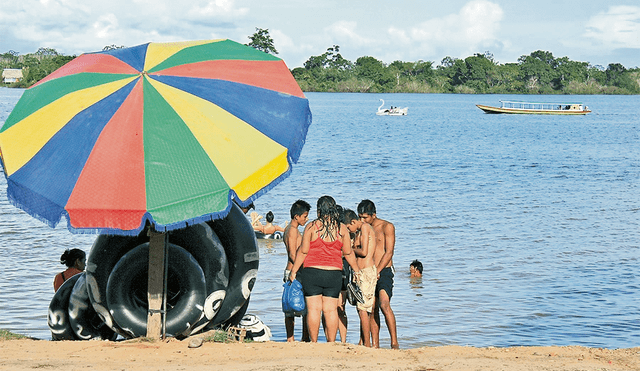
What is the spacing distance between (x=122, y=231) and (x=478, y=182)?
72.4 ft

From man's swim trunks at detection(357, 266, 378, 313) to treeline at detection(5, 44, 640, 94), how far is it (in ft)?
462

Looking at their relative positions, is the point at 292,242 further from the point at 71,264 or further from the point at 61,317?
the point at 71,264

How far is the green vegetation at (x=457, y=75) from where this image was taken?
14912cm

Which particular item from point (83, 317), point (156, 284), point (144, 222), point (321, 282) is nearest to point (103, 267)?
point (156, 284)

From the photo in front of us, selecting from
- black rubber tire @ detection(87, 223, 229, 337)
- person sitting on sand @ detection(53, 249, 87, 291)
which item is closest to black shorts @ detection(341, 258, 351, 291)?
black rubber tire @ detection(87, 223, 229, 337)

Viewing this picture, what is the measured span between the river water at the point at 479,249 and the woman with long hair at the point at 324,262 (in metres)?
1.86

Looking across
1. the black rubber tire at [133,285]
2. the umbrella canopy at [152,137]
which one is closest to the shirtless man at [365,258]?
the umbrella canopy at [152,137]

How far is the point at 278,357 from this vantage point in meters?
5.73

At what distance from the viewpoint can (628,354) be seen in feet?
20.6

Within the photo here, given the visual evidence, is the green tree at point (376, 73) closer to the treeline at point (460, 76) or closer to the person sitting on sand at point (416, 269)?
the treeline at point (460, 76)

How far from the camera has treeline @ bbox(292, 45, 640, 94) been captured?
149125mm

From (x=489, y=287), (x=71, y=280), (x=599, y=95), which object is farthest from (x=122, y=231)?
(x=599, y=95)

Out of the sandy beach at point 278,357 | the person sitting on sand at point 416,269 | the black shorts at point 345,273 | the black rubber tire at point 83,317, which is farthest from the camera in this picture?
the person sitting on sand at point 416,269

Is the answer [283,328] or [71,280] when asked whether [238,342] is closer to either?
[71,280]
